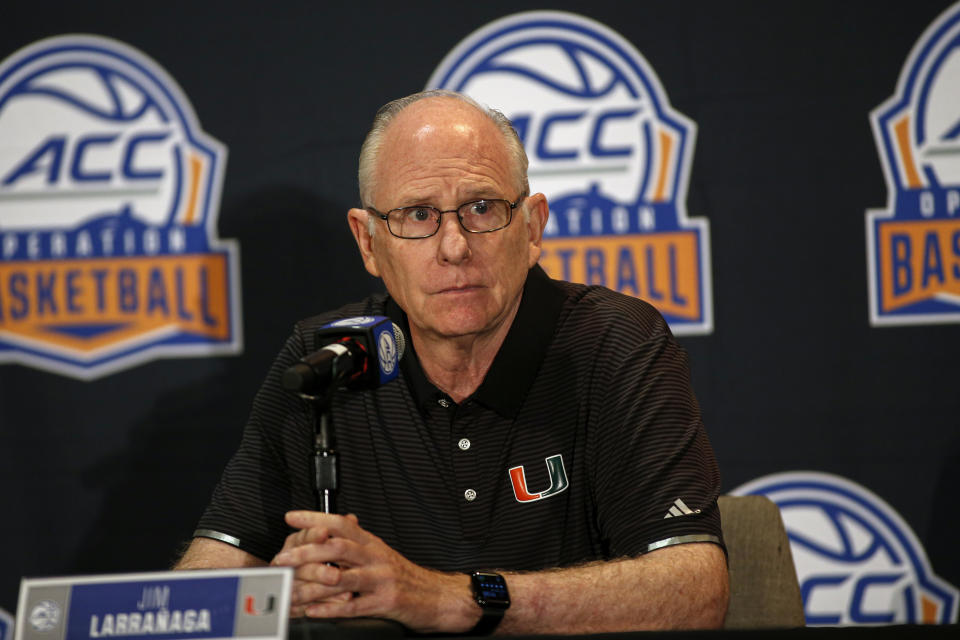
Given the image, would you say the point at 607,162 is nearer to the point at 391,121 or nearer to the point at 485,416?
the point at 391,121

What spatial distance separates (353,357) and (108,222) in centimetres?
178

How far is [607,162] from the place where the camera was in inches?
109

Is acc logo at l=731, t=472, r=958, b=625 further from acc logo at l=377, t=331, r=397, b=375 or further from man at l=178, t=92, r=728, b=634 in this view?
acc logo at l=377, t=331, r=397, b=375

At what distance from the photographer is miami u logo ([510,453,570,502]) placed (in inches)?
74.2

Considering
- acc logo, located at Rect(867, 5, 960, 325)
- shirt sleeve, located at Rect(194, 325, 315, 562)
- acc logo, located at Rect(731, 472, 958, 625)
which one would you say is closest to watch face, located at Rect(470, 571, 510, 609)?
shirt sleeve, located at Rect(194, 325, 315, 562)

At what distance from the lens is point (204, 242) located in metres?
2.83

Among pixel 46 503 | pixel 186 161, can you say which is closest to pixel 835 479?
pixel 186 161

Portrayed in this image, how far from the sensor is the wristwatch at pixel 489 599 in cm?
150

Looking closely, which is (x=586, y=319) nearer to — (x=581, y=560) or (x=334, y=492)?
(x=581, y=560)

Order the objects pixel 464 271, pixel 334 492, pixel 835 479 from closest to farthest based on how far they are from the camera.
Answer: pixel 334 492
pixel 464 271
pixel 835 479

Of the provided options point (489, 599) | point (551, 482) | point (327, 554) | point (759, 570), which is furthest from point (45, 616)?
point (759, 570)

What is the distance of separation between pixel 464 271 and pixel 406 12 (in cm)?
128

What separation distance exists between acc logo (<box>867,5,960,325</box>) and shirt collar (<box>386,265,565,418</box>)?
3.86ft

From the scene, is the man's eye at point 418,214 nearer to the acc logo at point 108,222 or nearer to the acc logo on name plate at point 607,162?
the acc logo on name plate at point 607,162
